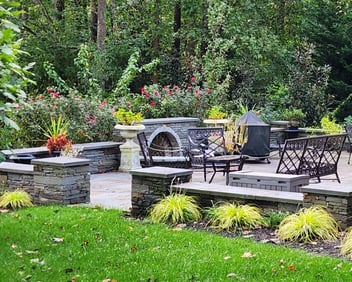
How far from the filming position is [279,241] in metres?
5.59

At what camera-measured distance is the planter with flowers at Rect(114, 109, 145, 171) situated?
428 inches

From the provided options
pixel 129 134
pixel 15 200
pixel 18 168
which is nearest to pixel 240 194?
pixel 15 200

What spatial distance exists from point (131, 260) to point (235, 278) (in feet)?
3.22

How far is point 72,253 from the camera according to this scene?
521 cm

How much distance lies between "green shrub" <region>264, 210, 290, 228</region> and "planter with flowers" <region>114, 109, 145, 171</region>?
199 inches

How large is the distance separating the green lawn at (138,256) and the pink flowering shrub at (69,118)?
4.73 metres

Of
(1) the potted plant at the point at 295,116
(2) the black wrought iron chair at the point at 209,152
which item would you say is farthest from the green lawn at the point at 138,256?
(1) the potted plant at the point at 295,116

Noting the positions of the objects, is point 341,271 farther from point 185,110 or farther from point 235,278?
point 185,110

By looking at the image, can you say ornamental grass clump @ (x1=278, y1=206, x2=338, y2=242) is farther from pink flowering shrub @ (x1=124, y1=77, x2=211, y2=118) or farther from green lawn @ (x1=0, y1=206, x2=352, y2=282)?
pink flowering shrub @ (x1=124, y1=77, x2=211, y2=118)

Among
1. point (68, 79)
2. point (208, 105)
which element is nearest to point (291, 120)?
point (208, 105)

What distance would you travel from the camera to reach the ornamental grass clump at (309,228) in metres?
5.58

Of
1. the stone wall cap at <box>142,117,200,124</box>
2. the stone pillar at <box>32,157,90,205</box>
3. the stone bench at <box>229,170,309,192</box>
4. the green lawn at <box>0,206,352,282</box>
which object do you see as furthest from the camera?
the stone wall cap at <box>142,117,200,124</box>

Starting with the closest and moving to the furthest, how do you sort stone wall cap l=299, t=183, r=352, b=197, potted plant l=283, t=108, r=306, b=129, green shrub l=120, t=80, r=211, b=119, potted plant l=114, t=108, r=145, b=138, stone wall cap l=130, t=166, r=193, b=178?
stone wall cap l=299, t=183, r=352, b=197, stone wall cap l=130, t=166, r=193, b=178, potted plant l=114, t=108, r=145, b=138, green shrub l=120, t=80, r=211, b=119, potted plant l=283, t=108, r=306, b=129

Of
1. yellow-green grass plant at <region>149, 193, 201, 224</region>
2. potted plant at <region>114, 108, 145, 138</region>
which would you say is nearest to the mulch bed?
yellow-green grass plant at <region>149, 193, 201, 224</region>
